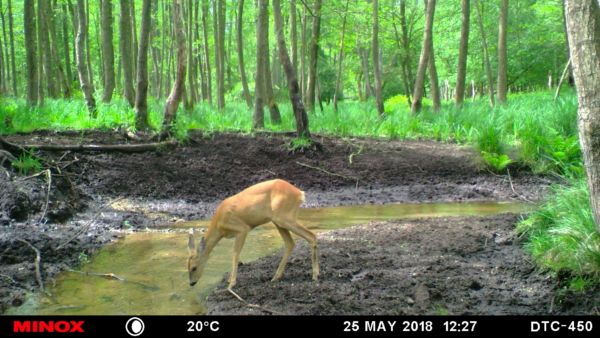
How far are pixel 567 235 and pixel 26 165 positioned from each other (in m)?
8.38

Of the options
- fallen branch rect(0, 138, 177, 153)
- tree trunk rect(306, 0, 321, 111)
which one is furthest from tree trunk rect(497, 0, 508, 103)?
fallen branch rect(0, 138, 177, 153)

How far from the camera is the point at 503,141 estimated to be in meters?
14.4

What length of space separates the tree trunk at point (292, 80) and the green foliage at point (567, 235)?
7392 millimetres

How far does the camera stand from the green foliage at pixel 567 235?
5031 millimetres

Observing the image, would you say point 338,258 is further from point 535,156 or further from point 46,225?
point 535,156

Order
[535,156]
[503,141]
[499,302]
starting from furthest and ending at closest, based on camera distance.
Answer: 1. [503,141]
2. [535,156]
3. [499,302]

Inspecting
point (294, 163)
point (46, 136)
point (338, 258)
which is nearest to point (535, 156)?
point (294, 163)

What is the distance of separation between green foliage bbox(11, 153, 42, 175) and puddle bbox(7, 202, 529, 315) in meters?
2.56
